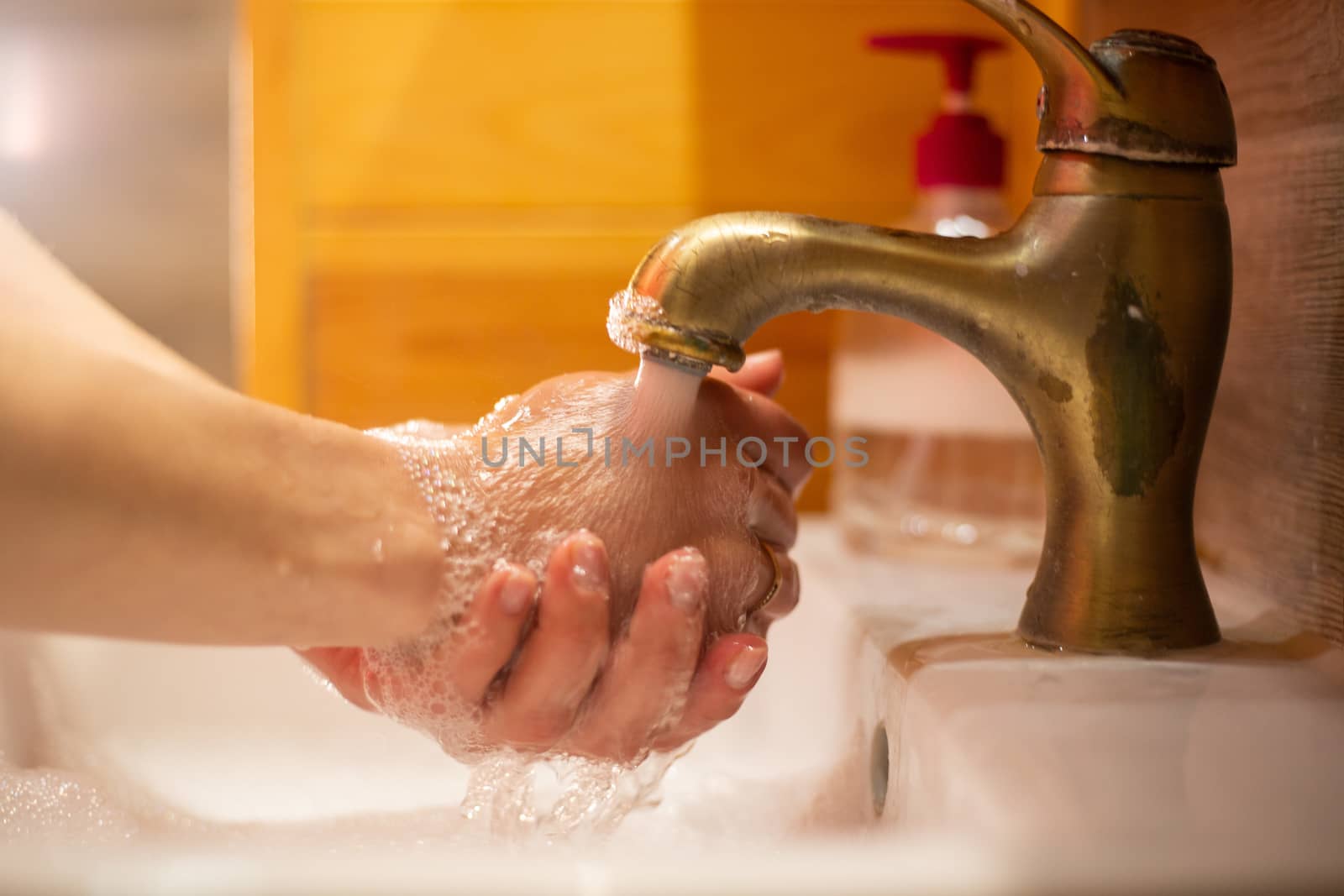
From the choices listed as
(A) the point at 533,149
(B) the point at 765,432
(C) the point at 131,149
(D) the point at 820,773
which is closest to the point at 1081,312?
(B) the point at 765,432

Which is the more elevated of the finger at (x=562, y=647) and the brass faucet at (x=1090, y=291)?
the brass faucet at (x=1090, y=291)

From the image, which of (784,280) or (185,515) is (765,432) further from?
(185,515)

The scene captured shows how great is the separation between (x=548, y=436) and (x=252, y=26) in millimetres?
512

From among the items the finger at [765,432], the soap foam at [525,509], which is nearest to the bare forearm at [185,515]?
the soap foam at [525,509]

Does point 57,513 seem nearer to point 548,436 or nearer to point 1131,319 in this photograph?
point 548,436

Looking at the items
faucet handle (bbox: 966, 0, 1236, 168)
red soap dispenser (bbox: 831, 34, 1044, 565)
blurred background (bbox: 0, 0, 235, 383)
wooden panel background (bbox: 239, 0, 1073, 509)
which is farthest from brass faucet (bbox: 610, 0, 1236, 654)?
blurred background (bbox: 0, 0, 235, 383)

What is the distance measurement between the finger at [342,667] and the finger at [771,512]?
15cm

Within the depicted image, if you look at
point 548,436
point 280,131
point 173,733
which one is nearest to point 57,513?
point 548,436

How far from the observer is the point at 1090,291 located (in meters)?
0.37

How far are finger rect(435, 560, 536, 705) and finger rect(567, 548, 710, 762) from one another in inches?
1.3

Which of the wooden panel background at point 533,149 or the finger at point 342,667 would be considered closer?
the finger at point 342,667

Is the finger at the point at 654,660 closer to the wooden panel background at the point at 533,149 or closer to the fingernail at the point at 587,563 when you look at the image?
the fingernail at the point at 587,563

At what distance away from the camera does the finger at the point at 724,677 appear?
0.40 m

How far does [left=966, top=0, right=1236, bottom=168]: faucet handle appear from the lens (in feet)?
1.19
